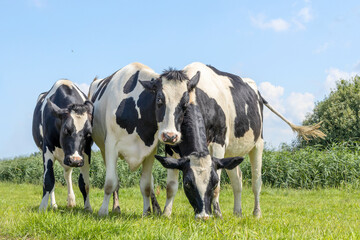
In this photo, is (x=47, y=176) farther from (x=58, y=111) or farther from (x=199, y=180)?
(x=199, y=180)

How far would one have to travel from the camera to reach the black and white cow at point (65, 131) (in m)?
6.87

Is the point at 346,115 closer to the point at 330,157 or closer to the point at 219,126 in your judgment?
the point at 330,157

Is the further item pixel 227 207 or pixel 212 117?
pixel 227 207

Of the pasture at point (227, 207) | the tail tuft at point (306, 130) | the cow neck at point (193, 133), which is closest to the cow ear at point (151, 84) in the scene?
the cow neck at point (193, 133)

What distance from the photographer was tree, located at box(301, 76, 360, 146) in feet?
98.4

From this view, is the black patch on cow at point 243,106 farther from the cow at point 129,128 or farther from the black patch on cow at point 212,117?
the cow at point 129,128

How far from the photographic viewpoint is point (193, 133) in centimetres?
591

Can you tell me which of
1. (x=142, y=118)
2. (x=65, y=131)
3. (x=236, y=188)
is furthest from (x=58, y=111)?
(x=236, y=188)

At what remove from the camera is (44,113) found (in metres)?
7.87

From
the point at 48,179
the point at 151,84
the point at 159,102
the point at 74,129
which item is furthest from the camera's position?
the point at 48,179

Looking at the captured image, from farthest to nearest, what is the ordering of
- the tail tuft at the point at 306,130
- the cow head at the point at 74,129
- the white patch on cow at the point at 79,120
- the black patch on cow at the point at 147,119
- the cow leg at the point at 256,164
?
1. the tail tuft at the point at 306,130
2. the cow leg at the point at 256,164
3. the white patch on cow at the point at 79,120
4. the cow head at the point at 74,129
5. the black patch on cow at the point at 147,119

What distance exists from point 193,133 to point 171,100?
1.90 feet

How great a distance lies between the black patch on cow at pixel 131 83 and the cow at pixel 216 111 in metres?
0.62

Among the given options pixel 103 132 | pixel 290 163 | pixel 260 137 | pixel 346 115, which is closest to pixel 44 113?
pixel 103 132
